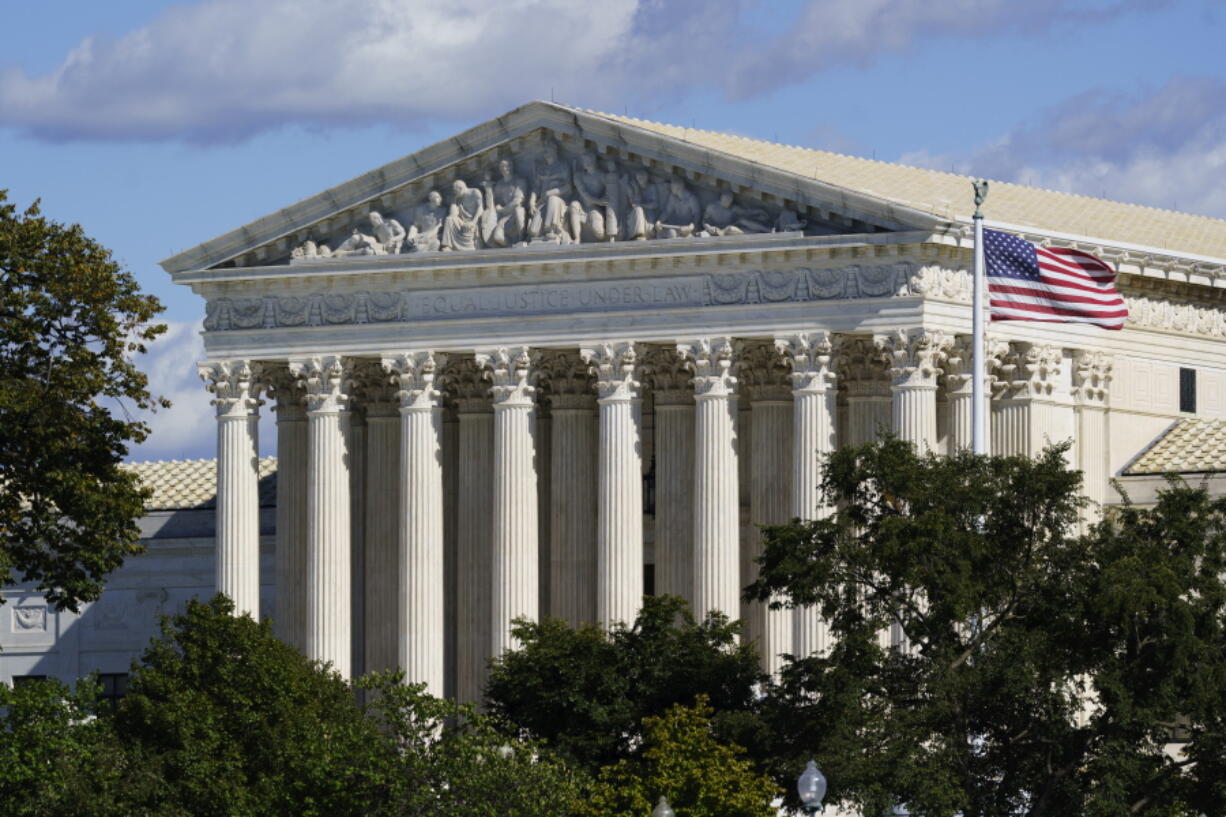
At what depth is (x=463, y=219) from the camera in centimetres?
10462

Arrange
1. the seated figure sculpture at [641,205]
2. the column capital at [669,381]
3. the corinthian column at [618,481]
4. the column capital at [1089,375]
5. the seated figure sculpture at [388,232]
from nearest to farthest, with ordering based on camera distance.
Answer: the seated figure sculpture at [641,205]
the corinthian column at [618,481]
the column capital at [1089,375]
the column capital at [669,381]
the seated figure sculpture at [388,232]

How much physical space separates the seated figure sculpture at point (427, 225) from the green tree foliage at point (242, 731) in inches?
759

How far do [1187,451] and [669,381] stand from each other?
15346 millimetres

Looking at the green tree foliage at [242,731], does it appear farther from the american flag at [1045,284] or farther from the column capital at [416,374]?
the american flag at [1045,284]

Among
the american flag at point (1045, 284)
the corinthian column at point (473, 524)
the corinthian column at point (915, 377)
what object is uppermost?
the american flag at point (1045, 284)

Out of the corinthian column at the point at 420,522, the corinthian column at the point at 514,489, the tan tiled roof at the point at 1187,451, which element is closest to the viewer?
the tan tiled roof at the point at 1187,451

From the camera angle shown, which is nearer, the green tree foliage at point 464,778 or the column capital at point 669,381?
the green tree foliage at point 464,778

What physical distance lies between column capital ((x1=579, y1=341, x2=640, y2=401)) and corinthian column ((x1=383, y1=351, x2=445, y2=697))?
17.9ft

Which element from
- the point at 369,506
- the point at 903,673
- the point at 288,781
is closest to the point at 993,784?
the point at 903,673

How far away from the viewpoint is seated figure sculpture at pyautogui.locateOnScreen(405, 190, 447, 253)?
105 metres

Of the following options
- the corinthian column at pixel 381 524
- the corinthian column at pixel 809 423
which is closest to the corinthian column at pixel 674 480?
the corinthian column at pixel 809 423

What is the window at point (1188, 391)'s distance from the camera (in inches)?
4213

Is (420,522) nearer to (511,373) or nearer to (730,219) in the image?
(511,373)

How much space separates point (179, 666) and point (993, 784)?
20305 millimetres
